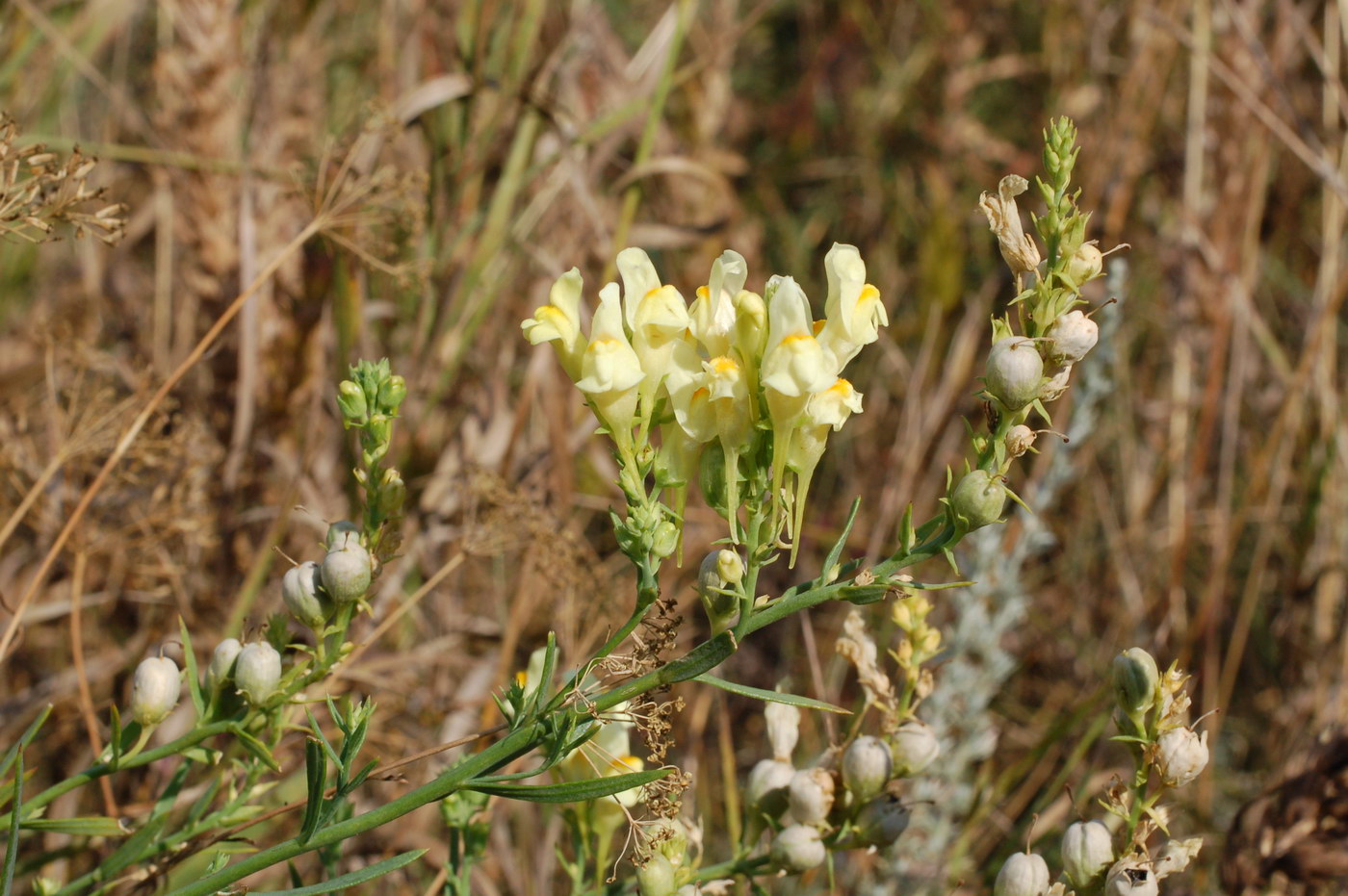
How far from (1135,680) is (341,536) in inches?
28.5

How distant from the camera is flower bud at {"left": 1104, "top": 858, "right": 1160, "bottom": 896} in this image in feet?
3.13

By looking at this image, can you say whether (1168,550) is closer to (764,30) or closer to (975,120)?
(975,120)

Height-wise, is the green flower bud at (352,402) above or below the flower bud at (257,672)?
above

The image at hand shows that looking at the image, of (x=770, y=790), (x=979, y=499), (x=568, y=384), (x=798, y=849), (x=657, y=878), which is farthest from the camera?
(x=568, y=384)

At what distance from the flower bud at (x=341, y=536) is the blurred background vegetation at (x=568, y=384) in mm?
446

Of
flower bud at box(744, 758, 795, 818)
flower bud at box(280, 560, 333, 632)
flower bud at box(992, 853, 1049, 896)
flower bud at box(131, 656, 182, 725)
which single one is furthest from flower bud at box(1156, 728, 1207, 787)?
flower bud at box(131, 656, 182, 725)

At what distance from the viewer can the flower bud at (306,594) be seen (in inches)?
38.6

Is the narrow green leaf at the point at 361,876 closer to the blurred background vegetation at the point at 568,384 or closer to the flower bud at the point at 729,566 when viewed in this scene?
the flower bud at the point at 729,566

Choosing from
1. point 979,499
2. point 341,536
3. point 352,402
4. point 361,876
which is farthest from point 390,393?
point 979,499

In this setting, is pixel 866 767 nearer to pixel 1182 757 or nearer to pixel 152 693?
pixel 1182 757

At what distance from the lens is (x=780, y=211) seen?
326 centimetres

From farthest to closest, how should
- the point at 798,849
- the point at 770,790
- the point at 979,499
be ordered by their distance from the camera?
the point at 770,790 → the point at 798,849 → the point at 979,499

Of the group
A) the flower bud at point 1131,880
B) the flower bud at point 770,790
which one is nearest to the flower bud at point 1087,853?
the flower bud at point 1131,880

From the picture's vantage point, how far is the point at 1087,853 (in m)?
1.02
